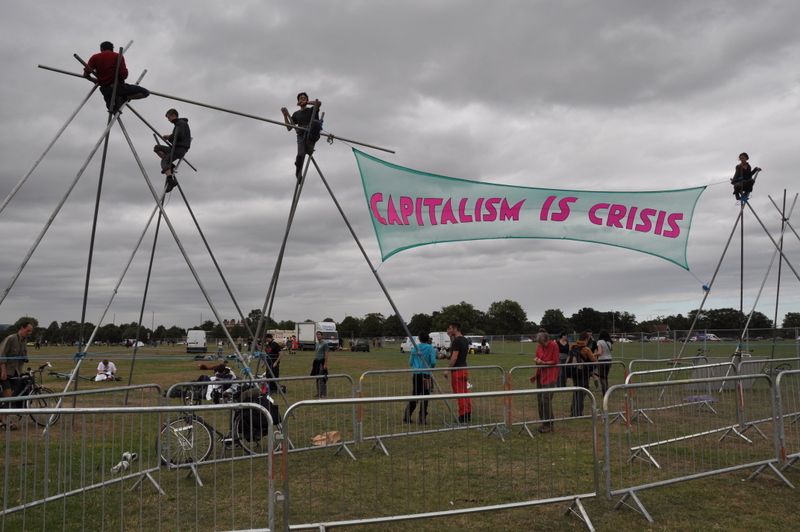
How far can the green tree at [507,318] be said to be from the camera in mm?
135375

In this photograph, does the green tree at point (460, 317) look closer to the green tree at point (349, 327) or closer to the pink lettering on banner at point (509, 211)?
the green tree at point (349, 327)

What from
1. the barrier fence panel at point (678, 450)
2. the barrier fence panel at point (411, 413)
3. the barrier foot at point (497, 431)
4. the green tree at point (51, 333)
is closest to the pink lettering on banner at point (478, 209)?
the barrier fence panel at point (411, 413)

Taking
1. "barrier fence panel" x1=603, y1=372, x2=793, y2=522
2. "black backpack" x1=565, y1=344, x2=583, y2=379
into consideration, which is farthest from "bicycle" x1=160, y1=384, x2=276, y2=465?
"black backpack" x1=565, y1=344, x2=583, y2=379

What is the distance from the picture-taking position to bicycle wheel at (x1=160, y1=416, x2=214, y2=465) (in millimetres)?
7207

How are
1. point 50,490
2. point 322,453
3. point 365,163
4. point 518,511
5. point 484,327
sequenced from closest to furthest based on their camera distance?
point 518,511, point 50,490, point 322,453, point 365,163, point 484,327

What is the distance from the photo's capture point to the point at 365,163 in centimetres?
1005

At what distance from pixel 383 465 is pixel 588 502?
2.82m

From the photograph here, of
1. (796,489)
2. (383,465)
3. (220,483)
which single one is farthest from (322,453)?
(796,489)

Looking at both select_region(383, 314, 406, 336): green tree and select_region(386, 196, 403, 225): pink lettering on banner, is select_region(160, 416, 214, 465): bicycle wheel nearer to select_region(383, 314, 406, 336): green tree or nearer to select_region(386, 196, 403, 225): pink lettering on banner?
select_region(386, 196, 403, 225): pink lettering on banner

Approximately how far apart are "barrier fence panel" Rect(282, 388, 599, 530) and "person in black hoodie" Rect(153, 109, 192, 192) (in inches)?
197

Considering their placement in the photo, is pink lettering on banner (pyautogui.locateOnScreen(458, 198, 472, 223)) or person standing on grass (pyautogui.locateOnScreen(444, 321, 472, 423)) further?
person standing on grass (pyautogui.locateOnScreen(444, 321, 472, 423))

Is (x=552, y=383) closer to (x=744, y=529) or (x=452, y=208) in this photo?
(x=452, y=208)

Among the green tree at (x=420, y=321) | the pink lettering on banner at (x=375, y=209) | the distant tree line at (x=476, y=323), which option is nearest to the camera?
the pink lettering on banner at (x=375, y=209)

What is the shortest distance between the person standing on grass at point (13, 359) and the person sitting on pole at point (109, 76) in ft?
17.0
